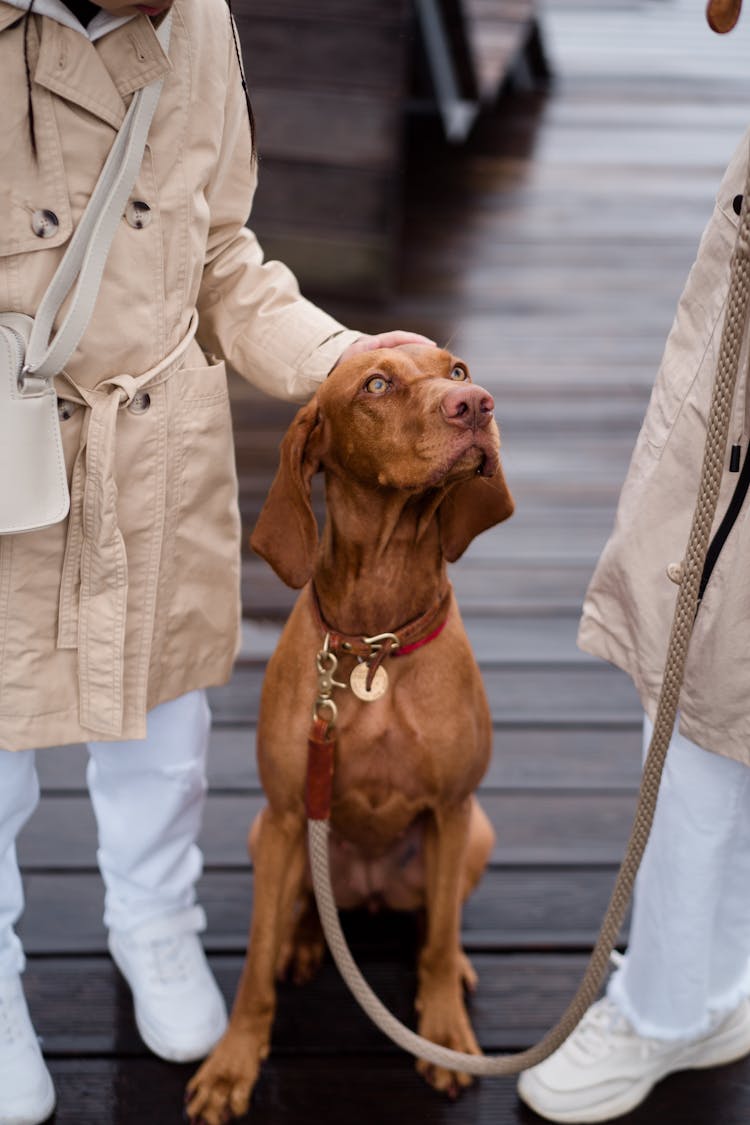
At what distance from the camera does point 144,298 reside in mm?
1809

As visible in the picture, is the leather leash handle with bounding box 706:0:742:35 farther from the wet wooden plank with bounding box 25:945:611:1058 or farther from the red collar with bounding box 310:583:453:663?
the wet wooden plank with bounding box 25:945:611:1058

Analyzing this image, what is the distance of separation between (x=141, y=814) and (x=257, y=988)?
1.12 feet

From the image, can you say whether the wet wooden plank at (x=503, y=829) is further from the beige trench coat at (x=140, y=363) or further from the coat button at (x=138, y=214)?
the coat button at (x=138, y=214)

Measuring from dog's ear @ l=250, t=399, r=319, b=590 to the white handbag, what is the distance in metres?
0.31

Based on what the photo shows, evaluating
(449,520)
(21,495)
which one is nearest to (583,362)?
(449,520)

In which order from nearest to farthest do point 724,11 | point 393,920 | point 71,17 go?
point 724,11 → point 71,17 → point 393,920

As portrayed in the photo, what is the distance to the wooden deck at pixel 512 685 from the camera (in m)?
2.23

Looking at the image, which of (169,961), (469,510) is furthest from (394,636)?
(169,961)

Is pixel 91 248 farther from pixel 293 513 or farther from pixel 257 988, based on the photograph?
pixel 257 988

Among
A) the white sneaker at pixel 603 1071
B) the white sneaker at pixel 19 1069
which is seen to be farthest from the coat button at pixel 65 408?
the white sneaker at pixel 603 1071

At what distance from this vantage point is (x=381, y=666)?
2.00 meters

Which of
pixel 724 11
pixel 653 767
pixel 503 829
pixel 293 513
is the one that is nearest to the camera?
pixel 724 11

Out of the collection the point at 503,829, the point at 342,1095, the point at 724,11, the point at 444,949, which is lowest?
the point at 342,1095

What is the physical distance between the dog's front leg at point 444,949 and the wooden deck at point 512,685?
A: 6cm
